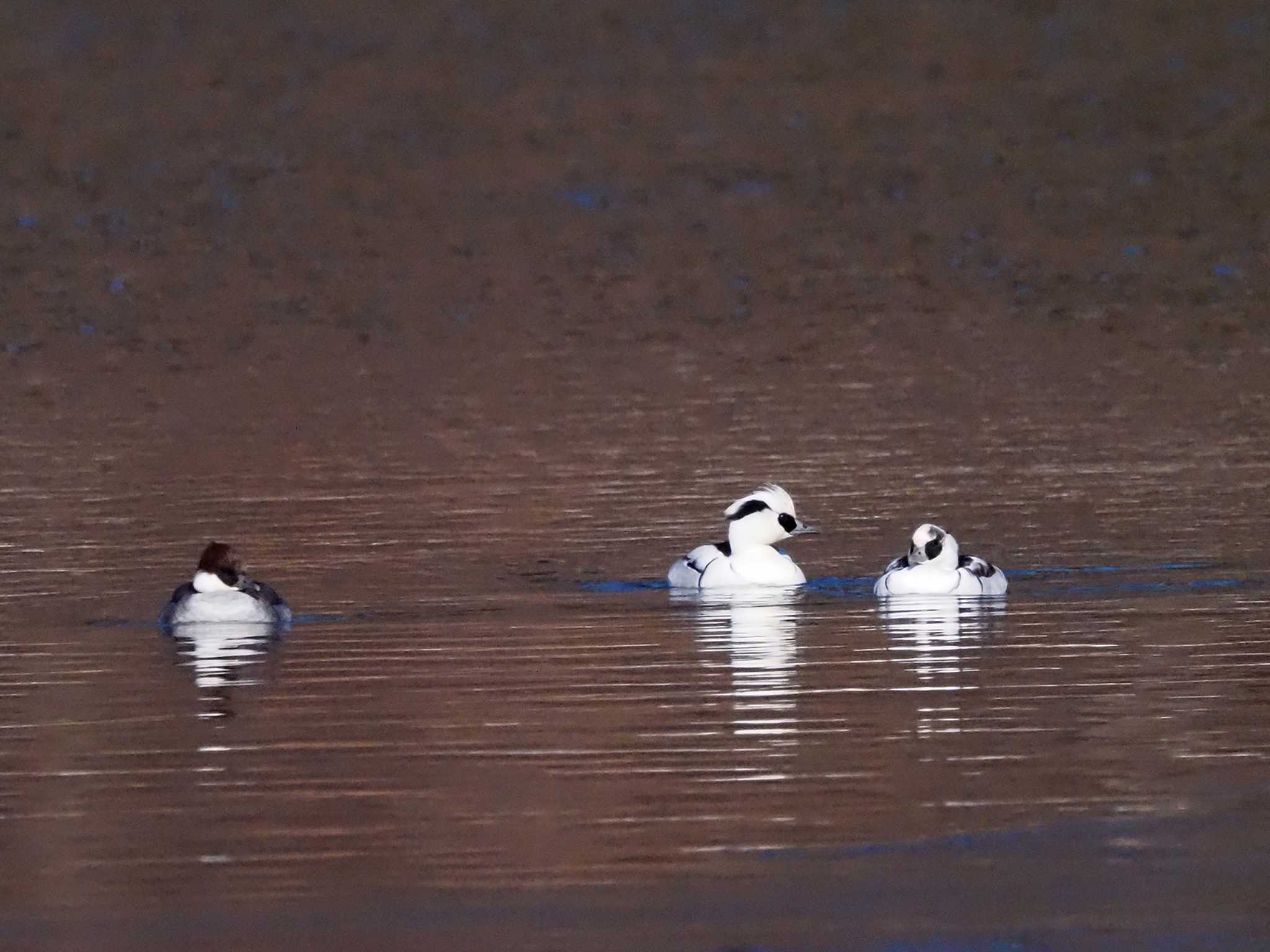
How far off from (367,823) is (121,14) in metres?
52.5

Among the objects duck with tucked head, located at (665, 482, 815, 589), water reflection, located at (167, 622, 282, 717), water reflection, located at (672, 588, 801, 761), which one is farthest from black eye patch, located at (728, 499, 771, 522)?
water reflection, located at (167, 622, 282, 717)

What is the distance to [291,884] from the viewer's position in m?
10.2

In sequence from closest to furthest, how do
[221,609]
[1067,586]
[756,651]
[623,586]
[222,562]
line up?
[756,651] → [221,609] → [222,562] → [1067,586] → [623,586]

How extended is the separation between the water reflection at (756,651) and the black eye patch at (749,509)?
1.88ft

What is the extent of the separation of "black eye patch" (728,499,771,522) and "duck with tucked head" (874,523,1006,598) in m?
1.39

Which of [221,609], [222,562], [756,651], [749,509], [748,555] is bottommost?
[756,651]

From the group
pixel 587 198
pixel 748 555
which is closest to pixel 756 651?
pixel 748 555

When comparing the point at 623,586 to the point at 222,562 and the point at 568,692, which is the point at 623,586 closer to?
the point at 222,562

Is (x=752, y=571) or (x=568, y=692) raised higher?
(x=752, y=571)

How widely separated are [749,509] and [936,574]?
1.80m

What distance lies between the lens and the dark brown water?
1045 centimetres

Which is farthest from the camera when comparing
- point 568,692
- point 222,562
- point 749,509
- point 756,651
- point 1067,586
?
point 749,509

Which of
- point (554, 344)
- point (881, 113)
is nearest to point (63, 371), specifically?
point (554, 344)

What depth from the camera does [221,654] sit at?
15875 mm
